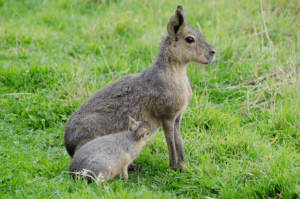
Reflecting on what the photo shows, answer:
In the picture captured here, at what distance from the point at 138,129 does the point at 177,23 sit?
128 cm

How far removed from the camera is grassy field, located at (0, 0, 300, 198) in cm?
348

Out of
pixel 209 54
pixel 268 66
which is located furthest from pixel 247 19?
pixel 209 54

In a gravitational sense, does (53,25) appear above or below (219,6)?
below

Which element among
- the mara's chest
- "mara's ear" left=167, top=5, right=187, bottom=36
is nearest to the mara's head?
"mara's ear" left=167, top=5, right=187, bottom=36

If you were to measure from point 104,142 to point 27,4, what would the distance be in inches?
246

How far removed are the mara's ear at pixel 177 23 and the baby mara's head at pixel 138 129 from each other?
43.2 inches

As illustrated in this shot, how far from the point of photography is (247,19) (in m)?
7.30

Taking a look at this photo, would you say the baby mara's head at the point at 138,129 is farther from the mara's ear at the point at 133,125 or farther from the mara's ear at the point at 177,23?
the mara's ear at the point at 177,23

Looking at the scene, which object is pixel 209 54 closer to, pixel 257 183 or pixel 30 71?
pixel 257 183

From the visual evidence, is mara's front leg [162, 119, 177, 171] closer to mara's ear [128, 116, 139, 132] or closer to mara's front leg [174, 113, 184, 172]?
mara's front leg [174, 113, 184, 172]

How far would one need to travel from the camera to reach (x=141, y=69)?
19.9 ft

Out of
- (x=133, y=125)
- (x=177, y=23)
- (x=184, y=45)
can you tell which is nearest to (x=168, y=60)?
(x=184, y=45)

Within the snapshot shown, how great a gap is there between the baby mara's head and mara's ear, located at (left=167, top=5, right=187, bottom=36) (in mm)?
1098

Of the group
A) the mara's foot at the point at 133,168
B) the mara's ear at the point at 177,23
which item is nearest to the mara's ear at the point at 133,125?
the mara's foot at the point at 133,168
